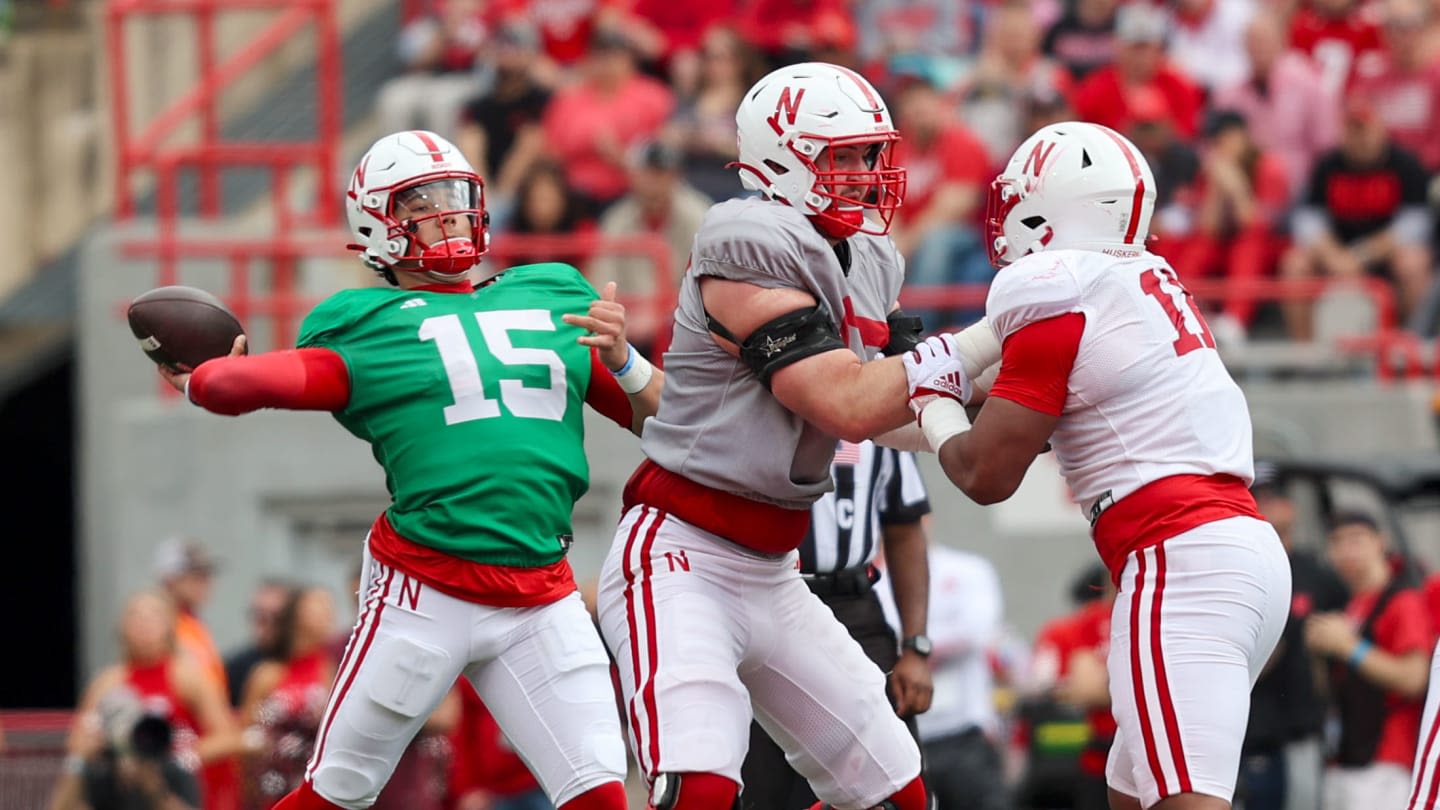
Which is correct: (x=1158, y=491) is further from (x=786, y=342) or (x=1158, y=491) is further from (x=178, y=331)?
(x=178, y=331)

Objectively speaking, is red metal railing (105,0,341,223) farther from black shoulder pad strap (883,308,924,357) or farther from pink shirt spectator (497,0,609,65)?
black shoulder pad strap (883,308,924,357)

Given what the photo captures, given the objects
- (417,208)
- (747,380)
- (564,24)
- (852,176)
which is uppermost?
(852,176)

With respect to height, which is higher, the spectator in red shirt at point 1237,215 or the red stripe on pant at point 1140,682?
the red stripe on pant at point 1140,682

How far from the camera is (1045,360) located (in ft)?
18.7

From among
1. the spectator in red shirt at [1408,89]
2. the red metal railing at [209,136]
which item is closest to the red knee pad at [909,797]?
the red metal railing at [209,136]

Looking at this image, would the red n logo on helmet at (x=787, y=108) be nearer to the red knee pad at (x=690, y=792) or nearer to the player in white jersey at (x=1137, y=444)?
the player in white jersey at (x=1137, y=444)

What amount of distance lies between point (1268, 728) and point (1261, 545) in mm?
3813

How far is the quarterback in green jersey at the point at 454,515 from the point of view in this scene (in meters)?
6.06

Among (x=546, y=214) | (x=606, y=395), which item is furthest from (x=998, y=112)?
(x=606, y=395)

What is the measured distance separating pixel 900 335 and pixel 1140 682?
121 cm

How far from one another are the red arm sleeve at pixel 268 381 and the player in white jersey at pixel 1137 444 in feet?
4.76

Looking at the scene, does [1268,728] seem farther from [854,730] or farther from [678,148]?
[678,148]

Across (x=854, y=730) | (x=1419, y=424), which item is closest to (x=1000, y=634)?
(x=1419, y=424)

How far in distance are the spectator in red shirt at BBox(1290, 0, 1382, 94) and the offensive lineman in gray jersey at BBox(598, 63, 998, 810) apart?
322 inches
